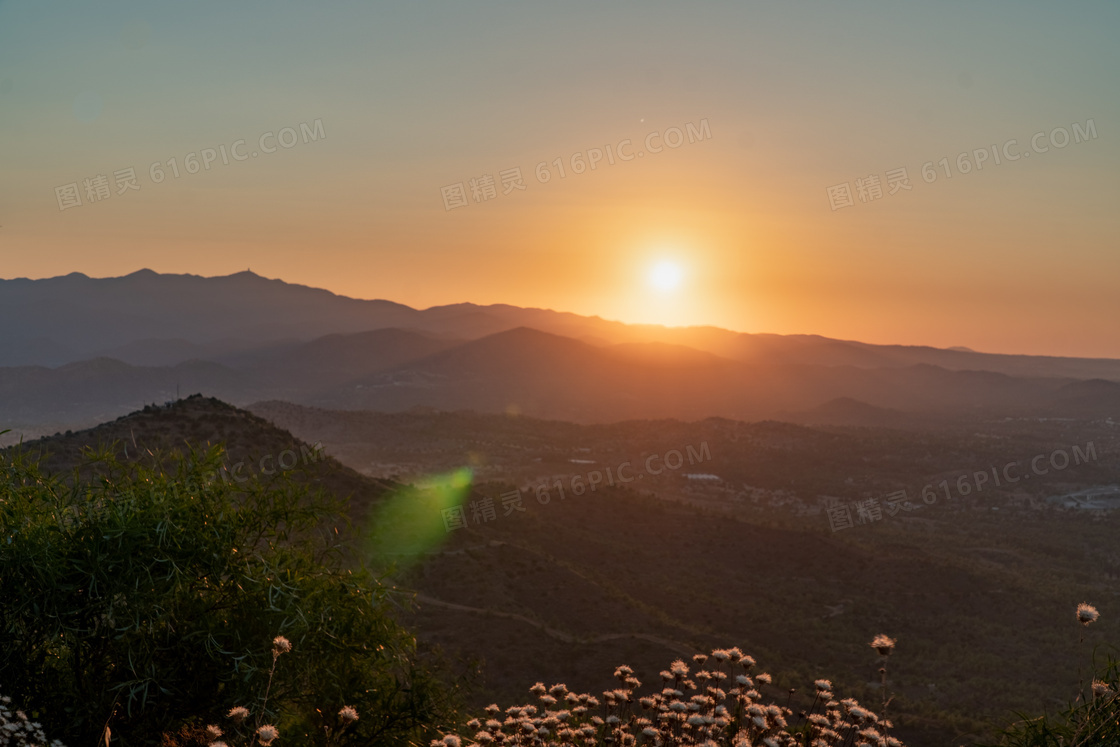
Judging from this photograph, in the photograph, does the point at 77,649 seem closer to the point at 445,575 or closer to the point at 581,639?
the point at 581,639

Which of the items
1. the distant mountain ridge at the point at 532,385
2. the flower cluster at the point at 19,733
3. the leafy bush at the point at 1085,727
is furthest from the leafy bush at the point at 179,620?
the distant mountain ridge at the point at 532,385

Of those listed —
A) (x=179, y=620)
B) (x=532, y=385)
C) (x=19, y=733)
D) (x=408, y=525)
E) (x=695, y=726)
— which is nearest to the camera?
(x=19, y=733)

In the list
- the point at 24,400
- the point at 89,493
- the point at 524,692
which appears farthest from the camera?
the point at 24,400

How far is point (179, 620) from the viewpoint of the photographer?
5820 millimetres

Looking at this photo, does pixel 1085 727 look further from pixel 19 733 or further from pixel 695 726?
pixel 19 733

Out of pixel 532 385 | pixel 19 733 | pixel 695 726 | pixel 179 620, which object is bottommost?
pixel 695 726

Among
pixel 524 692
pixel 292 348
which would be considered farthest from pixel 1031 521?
pixel 292 348

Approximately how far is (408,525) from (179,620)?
23.6m

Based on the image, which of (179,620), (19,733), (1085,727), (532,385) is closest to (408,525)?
(179,620)

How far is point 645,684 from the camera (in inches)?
748

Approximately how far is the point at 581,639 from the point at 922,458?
2221 inches

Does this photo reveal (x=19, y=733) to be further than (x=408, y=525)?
No

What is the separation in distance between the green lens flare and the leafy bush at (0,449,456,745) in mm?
17622

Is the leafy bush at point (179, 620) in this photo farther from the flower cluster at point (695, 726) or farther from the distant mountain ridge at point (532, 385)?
the distant mountain ridge at point (532, 385)
